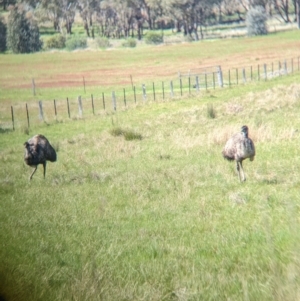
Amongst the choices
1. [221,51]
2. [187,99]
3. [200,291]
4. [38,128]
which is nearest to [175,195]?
[200,291]

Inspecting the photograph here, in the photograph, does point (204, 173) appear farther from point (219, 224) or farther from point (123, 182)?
point (219, 224)

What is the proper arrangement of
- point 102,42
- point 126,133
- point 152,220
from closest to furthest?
point 152,220 < point 126,133 < point 102,42

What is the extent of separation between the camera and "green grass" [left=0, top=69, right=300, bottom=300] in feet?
17.4

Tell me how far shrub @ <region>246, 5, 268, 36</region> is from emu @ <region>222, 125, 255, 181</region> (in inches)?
1325

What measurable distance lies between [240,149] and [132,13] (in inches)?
900

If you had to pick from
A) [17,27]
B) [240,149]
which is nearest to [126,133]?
[240,149]

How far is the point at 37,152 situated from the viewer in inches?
512

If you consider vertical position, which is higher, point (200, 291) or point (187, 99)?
point (200, 291)

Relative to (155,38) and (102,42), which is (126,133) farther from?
(155,38)

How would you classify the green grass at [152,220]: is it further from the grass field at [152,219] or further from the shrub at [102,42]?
the shrub at [102,42]

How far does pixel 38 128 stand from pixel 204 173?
31.9 ft

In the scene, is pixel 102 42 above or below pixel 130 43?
above

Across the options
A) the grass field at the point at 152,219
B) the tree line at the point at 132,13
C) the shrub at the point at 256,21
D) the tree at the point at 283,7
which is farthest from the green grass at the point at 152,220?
the shrub at the point at 256,21

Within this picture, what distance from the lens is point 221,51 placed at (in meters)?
58.6
